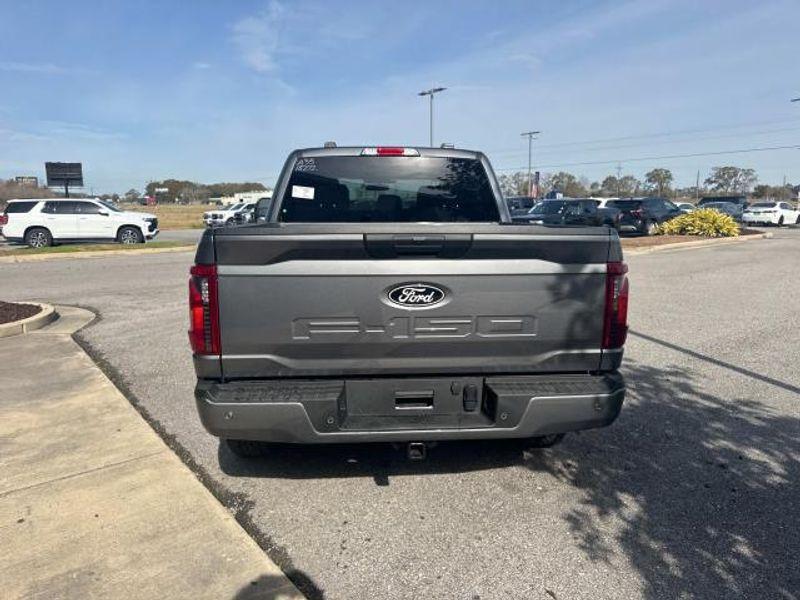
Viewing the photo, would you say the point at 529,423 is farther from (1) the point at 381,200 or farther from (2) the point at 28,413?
(2) the point at 28,413

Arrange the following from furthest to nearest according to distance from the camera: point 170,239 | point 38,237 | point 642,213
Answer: point 170,239 < point 642,213 < point 38,237

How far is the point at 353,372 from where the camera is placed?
294 centimetres

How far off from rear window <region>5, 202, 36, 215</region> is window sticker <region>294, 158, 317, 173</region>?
20055 millimetres

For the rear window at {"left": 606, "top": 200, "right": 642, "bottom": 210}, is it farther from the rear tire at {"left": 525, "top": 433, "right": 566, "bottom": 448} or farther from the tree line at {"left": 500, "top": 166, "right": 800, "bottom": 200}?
the tree line at {"left": 500, "top": 166, "right": 800, "bottom": 200}

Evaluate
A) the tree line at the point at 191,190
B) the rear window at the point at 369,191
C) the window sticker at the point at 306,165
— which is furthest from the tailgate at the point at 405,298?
the tree line at the point at 191,190

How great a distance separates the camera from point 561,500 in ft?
10.9

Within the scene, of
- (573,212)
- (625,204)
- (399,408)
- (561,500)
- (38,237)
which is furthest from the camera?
(625,204)

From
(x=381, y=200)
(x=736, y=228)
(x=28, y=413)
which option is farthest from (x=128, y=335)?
(x=736, y=228)

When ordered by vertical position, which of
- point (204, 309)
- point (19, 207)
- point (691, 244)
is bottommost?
point (691, 244)

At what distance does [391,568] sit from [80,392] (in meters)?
3.55

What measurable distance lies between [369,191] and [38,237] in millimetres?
20460

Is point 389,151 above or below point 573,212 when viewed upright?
above

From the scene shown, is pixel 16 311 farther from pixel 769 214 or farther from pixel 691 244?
pixel 769 214

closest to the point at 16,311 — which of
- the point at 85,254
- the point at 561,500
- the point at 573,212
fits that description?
the point at 561,500
